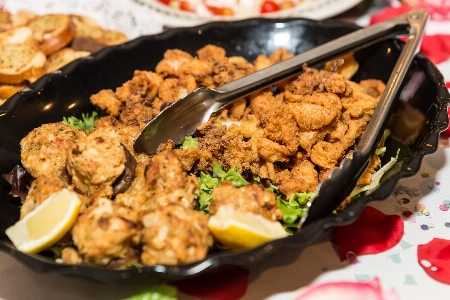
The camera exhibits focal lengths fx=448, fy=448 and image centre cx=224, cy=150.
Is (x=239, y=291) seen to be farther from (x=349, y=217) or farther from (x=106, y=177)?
(x=106, y=177)

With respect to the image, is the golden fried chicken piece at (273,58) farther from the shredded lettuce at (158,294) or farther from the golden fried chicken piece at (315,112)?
the shredded lettuce at (158,294)

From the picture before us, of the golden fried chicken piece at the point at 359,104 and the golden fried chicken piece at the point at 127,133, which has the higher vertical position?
the golden fried chicken piece at the point at 359,104

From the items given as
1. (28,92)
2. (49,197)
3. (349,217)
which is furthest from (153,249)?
(28,92)

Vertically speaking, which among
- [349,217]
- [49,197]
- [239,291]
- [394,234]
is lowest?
[239,291]

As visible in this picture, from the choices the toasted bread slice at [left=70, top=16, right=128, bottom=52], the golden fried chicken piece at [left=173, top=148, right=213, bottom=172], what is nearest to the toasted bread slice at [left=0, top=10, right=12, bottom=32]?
the toasted bread slice at [left=70, top=16, right=128, bottom=52]

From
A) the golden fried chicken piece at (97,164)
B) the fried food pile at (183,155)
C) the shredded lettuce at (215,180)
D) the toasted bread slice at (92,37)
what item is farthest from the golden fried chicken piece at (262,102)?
the toasted bread slice at (92,37)

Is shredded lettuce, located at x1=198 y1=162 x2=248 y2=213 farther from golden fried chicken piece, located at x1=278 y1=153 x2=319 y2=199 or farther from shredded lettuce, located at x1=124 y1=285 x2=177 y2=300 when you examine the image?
shredded lettuce, located at x1=124 y1=285 x2=177 y2=300

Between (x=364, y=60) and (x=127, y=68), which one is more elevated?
(x=364, y=60)
